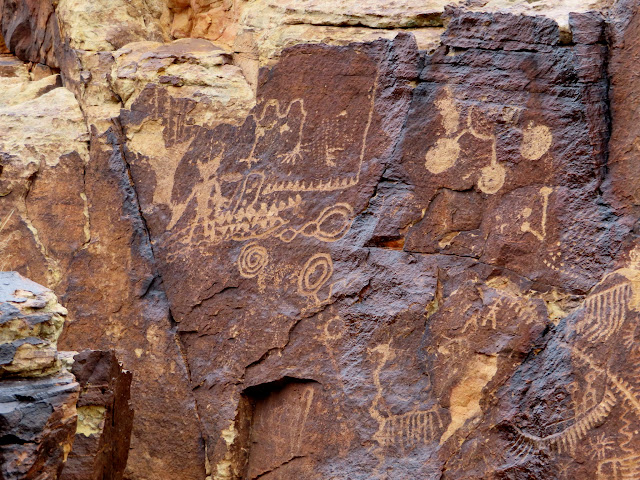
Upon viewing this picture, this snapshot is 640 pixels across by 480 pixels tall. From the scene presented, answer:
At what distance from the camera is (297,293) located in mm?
4023

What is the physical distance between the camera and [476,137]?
382cm

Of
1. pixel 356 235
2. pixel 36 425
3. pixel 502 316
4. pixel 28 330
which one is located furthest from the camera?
pixel 356 235

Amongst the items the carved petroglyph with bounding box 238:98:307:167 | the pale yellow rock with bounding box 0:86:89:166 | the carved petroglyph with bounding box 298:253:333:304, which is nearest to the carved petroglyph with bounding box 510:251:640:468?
the carved petroglyph with bounding box 298:253:333:304

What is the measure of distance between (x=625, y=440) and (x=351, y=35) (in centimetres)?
230

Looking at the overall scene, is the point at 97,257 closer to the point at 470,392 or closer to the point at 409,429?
the point at 409,429

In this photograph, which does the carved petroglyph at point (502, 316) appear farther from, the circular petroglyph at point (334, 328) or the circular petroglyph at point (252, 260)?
the circular petroglyph at point (252, 260)

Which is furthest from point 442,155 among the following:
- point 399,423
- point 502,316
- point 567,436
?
point 567,436

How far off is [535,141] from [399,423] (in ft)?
4.60

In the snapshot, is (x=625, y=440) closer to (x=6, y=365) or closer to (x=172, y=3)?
(x=6, y=365)

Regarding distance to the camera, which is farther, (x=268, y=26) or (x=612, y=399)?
(x=268, y=26)


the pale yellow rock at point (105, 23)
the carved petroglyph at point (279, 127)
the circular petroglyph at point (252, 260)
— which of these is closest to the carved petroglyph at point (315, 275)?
the circular petroglyph at point (252, 260)

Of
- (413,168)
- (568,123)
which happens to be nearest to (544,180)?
(568,123)

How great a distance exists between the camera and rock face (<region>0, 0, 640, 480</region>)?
351 cm

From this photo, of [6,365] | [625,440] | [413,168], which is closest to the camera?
[6,365]
